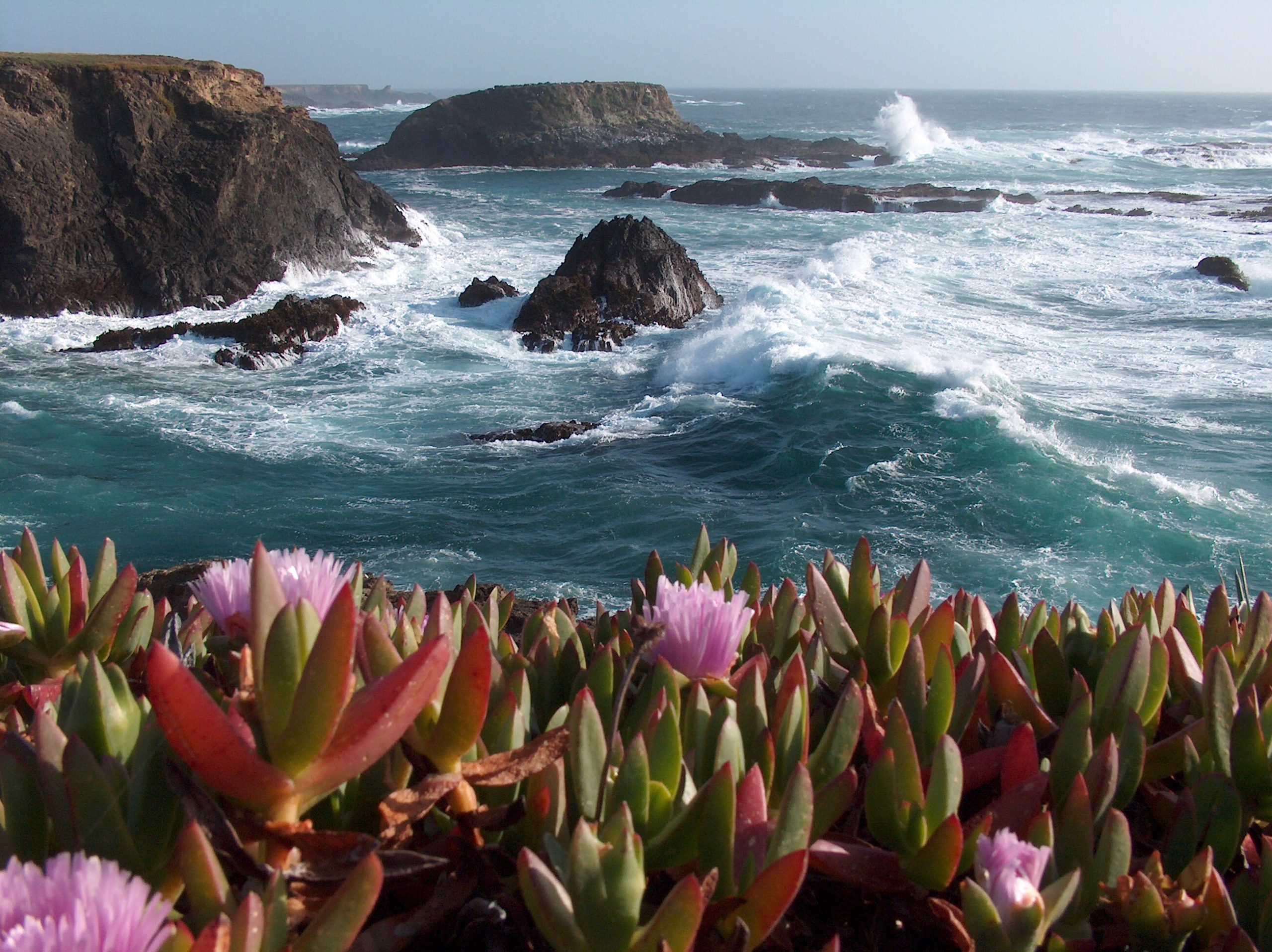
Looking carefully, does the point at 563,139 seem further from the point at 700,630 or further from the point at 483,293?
the point at 700,630

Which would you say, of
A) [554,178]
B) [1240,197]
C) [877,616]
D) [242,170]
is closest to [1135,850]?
[877,616]

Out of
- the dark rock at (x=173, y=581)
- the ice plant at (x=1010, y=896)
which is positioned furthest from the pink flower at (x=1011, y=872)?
the dark rock at (x=173, y=581)

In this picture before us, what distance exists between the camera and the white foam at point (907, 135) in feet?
163

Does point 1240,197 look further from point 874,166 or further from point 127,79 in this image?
point 127,79

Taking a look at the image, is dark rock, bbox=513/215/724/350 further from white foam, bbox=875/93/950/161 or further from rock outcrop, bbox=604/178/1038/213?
white foam, bbox=875/93/950/161

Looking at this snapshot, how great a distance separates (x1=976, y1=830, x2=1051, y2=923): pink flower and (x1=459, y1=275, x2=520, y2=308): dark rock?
16.4 metres

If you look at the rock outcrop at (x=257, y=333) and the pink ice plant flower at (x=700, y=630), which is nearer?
the pink ice plant flower at (x=700, y=630)

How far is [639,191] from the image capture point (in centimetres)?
3494

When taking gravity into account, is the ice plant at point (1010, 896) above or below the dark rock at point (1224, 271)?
above

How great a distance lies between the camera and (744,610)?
4.12 feet

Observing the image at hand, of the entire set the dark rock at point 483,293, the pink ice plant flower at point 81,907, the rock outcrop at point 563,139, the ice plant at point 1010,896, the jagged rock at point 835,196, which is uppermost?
the rock outcrop at point 563,139

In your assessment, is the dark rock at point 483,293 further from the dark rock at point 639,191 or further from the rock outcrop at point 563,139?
the rock outcrop at point 563,139

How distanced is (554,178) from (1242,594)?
40946 millimetres

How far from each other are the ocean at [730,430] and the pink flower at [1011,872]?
4712mm
